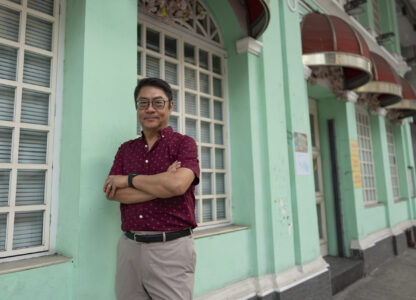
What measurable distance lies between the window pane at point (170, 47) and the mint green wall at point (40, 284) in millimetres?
2247

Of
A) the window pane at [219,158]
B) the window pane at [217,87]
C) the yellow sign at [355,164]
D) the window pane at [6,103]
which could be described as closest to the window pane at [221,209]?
the window pane at [219,158]

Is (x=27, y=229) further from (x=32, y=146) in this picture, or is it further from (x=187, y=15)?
(x=187, y=15)

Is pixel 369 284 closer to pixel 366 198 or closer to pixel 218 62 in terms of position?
pixel 366 198

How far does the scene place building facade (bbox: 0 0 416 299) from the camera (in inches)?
79.7

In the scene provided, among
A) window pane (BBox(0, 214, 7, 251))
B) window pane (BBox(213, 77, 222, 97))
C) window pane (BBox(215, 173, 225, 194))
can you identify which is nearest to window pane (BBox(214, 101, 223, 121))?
window pane (BBox(213, 77, 222, 97))

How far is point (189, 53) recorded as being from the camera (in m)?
3.43

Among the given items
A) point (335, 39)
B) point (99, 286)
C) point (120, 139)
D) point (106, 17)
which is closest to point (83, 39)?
point (106, 17)

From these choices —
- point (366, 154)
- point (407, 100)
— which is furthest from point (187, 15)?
point (407, 100)

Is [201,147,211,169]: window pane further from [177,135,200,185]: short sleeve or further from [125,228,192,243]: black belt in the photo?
[125,228,192,243]: black belt

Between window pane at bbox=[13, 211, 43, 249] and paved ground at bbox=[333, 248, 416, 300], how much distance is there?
418 cm

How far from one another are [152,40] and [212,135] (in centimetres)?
123

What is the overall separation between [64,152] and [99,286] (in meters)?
0.97

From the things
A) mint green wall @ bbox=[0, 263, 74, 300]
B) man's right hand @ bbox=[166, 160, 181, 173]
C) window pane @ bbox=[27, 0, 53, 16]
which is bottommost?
mint green wall @ bbox=[0, 263, 74, 300]

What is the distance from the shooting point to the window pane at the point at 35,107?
2102mm
